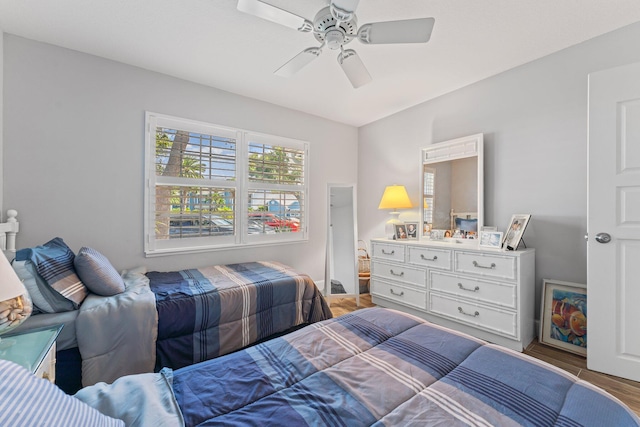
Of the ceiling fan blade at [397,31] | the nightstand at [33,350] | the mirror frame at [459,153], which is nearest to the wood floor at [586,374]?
the mirror frame at [459,153]

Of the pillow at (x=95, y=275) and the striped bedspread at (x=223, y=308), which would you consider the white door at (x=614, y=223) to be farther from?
the pillow at (x=95, y=275)

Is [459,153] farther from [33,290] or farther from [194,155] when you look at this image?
[33,290]

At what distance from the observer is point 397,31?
1570mm

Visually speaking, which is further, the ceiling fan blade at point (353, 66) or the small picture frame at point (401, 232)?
the small picture frame at point (401, 232)

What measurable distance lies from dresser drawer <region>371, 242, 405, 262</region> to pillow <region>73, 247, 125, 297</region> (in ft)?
8.33

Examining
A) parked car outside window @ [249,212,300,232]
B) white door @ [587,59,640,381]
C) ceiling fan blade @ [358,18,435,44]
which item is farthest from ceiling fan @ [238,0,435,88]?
parked car outside window @ [249,212,300,232]

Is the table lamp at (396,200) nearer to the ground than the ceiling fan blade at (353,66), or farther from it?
nearer to the ground

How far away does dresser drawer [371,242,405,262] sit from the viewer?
309cm

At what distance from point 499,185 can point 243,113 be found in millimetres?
2900

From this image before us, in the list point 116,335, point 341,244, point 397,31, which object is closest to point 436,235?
point 341,244

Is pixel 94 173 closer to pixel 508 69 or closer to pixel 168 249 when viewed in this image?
pixel 168 249

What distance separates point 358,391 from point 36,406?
→ 814 mm

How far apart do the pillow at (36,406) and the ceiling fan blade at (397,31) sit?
1960mm

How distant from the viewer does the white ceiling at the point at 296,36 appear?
183 centimetres
